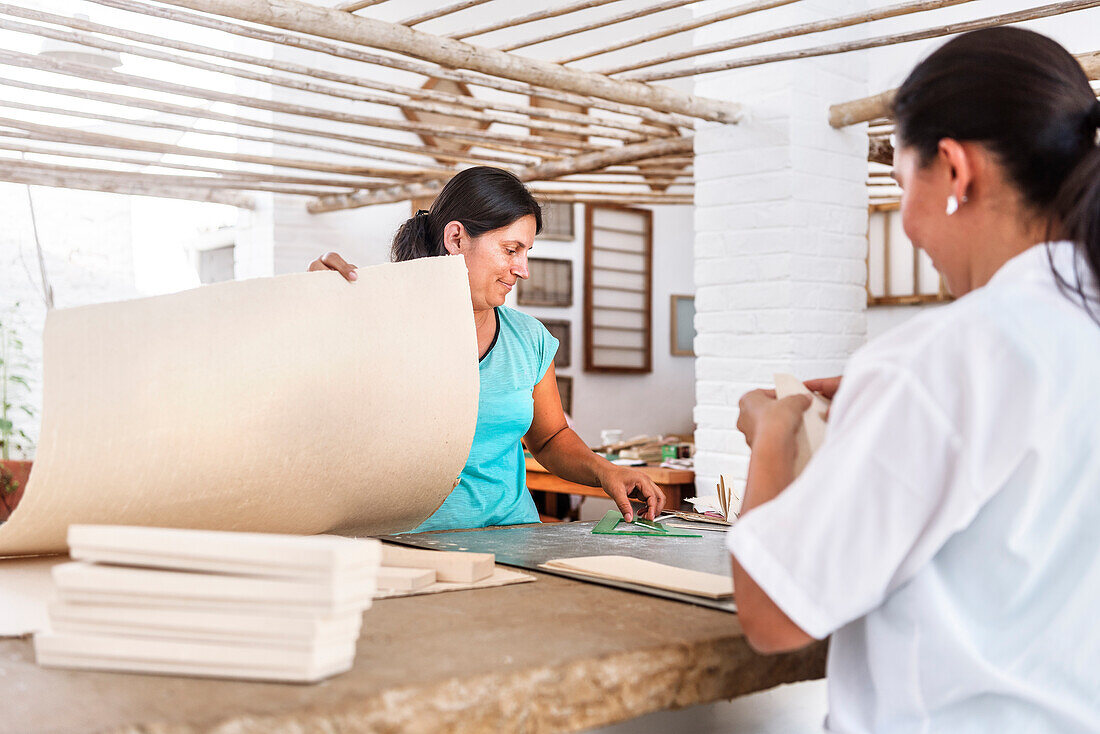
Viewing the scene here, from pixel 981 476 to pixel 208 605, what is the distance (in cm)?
72

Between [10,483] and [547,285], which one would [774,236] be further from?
[547,285]

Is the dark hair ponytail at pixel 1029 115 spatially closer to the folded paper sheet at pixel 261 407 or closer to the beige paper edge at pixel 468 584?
the beige paper edge at pixel 468 584

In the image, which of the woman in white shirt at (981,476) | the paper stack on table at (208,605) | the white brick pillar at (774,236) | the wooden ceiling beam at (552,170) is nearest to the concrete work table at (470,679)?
the paper stack on table at (208,605)

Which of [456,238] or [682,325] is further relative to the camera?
[682,325]

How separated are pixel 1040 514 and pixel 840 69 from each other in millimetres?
3439

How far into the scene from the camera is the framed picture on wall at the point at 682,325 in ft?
26.0

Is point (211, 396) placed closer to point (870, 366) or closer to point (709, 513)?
point (870, 366)

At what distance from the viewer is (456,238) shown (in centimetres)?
236

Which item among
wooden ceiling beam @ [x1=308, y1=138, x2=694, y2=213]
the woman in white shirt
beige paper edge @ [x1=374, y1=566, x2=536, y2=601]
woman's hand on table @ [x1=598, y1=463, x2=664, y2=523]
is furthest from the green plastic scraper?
wooden ceiling beam @ [x1=308, y1=138, x2=694, y2=213]

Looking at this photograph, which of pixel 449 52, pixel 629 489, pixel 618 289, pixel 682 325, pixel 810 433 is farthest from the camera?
pixel 682 325

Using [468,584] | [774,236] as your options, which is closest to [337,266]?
[468,584]

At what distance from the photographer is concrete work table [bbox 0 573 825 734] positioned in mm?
904

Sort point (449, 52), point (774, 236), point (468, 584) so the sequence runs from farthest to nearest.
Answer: point (774, 236)
point (449, 52)
point (468, 584)

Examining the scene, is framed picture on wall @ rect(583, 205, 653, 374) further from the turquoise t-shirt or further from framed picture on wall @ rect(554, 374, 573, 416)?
the turquoise t-shirt
